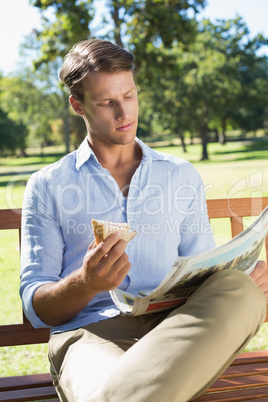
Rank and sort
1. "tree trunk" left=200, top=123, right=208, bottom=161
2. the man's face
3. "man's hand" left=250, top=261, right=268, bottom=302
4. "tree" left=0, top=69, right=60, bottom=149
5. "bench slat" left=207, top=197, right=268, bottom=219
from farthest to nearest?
"tree" left=0, top=69, right=60, bottom=149 → "tree trunk" left=200, top=123, right=208, bottom=161 → "bench slat" left=207, top=197, right=268, bottom=219 → the man's face → "man's hand" left=250, top=261, right=268, bottom=302

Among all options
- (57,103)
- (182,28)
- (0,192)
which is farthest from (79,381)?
(57,103)

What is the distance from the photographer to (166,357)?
1411mm

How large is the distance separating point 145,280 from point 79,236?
1.04ft

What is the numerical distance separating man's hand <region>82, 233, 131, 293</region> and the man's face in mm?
693

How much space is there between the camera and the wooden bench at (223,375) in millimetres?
2080

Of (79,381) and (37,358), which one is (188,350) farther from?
(37,358)

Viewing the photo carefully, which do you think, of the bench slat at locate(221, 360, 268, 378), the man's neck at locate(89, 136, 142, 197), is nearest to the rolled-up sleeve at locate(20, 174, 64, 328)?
the man's neck at locate(89, 136, 142, 197)

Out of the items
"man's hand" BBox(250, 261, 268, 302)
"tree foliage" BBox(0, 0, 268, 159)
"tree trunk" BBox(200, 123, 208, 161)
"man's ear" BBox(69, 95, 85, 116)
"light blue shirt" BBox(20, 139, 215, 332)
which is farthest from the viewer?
"tree trunk" BBox(200, 123, 208, 161)

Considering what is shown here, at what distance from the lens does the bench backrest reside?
241 cm

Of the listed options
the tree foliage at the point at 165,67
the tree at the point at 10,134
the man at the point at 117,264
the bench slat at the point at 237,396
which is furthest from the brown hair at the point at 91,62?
the tree at the point at 10,134

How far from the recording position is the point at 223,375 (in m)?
2.23

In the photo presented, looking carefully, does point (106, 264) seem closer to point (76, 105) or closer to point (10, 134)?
→ point (76, 105)

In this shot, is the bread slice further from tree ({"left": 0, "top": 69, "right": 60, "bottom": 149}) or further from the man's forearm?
tree ({"left": 0, "top": 69, "right": 60, "bottom": 149})

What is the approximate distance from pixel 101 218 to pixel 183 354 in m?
0.79
